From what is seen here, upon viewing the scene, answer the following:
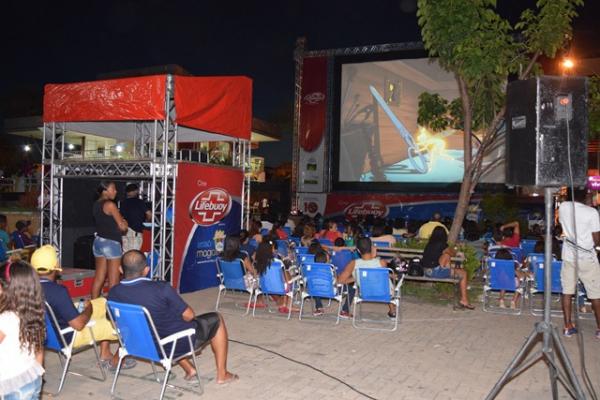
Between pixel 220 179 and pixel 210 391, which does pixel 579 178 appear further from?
pixel 220 179

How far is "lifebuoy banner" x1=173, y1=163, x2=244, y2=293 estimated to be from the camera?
8438 millimetres

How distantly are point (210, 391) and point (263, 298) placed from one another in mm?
4377

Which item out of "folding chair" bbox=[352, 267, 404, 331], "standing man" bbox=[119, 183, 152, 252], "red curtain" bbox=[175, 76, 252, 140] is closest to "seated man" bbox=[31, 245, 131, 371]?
"folding chair" bbox=[352, 267, 404, 331]

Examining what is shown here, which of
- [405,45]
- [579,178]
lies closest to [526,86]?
[579,178]

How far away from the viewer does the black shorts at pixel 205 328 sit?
429 cm

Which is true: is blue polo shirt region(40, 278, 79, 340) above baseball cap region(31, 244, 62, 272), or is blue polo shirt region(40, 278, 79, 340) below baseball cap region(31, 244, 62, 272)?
below

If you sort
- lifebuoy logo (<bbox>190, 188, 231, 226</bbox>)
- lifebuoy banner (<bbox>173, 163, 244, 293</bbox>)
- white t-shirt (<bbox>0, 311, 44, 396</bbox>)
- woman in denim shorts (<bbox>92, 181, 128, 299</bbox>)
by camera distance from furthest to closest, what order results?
lifebuoy logo (<bbox>190, 188, 231, 226</bbox>)
lifebuoy banner (<bbox>173, 163, 244, 293</bbox>)
woman in denim shorts (<bbox>92, 181, 128, 299</bbox>)
white t-shirt (<bbox>0, 311, 44, 396</bbox>)

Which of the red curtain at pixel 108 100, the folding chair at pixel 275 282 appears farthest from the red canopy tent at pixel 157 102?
the folding chair at pixel 275 282

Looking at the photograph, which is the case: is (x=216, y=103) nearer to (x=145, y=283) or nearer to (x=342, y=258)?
(x=342, y=258)

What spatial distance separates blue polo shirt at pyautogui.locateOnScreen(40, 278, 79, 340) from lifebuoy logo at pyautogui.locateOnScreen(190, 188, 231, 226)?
4.60 metres

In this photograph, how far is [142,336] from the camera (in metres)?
3.98

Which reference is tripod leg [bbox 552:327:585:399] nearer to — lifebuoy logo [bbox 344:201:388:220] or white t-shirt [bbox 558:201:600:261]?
white t-shirt [bbox 558:201:600:261]

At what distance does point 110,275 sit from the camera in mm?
6656

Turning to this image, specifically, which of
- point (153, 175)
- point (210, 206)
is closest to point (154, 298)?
point (153, 175)
